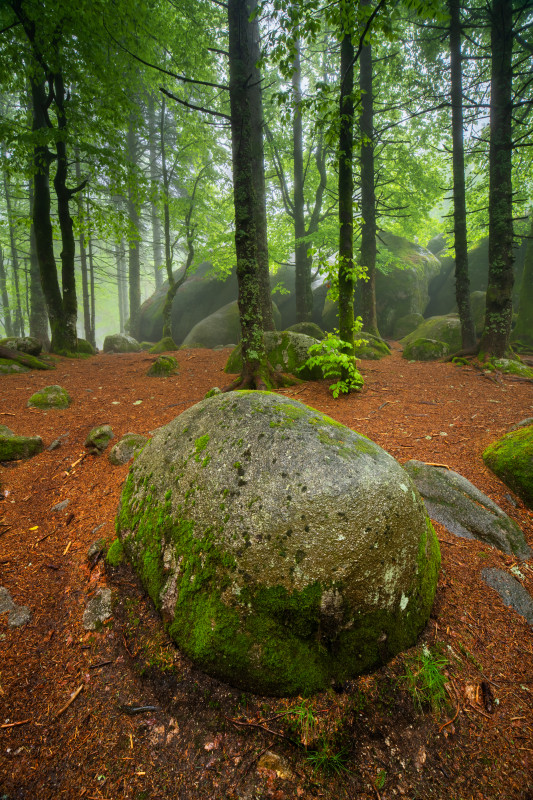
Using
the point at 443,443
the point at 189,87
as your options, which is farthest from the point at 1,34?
the point at 443,443

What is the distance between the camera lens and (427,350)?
9.70 m

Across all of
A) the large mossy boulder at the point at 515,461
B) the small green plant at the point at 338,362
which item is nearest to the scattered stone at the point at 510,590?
the large mossy boulder at the point at 515,461

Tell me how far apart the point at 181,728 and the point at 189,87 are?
17.0m

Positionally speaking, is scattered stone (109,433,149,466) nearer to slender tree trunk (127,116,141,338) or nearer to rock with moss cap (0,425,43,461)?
rock with moss cap (0,425,43,461)

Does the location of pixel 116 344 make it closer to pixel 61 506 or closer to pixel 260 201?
pixel 260 201

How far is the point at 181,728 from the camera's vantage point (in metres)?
1.64

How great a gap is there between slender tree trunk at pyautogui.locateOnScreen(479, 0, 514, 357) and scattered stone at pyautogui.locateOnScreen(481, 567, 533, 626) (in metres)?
7.19

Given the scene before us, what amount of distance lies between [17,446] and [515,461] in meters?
6.08

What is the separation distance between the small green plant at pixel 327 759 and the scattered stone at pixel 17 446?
444 cm

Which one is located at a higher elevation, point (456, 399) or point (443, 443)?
point (456, 399)

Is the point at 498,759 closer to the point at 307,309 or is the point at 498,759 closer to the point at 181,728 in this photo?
the point at 181,728

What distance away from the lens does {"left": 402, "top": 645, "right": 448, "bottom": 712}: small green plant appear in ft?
5.77

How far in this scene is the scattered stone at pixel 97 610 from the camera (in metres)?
2.16

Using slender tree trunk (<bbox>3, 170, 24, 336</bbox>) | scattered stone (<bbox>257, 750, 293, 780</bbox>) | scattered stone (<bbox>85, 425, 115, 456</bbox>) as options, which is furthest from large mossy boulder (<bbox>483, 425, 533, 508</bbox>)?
slender tree trunk (<bbox>3, 170, 24, 336</bbox>)
